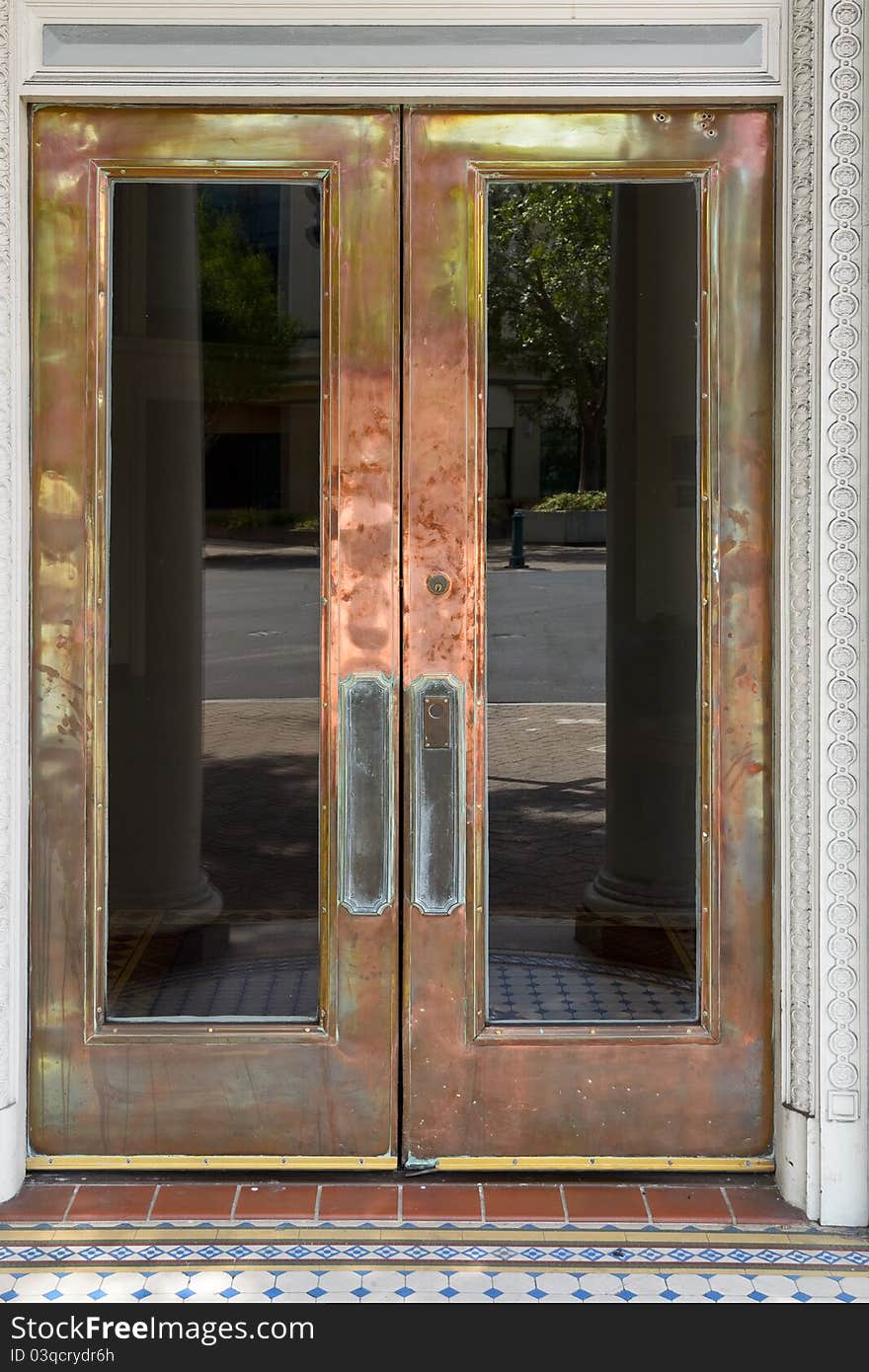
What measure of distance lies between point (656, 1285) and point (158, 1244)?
3.37 feet

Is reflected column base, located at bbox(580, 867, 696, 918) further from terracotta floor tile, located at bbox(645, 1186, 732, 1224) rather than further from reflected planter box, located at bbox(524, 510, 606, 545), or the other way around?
reflected planter box, located at bbox(524, 510, 606, 545)

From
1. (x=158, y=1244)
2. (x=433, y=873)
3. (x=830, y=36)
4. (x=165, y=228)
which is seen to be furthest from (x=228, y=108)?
(x=158, y=1244)

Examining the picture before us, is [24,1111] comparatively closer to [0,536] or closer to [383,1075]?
[383,1075]

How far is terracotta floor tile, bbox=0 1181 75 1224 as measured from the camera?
3.45 m

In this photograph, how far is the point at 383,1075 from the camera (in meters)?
3.64

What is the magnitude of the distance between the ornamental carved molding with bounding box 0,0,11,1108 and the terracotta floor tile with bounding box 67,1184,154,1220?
28cm

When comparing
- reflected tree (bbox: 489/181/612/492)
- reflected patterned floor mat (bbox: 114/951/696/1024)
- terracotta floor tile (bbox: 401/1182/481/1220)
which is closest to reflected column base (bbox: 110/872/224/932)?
reflected patterned floor mat (bbox: 114/951/696/1024)

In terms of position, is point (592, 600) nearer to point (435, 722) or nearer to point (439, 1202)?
point (435, 722)

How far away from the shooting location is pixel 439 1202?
138 inches

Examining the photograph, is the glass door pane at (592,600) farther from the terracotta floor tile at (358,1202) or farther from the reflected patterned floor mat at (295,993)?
the terracotta floor tile at (358,1202)

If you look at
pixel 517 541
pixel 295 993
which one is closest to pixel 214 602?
pixel 517 541

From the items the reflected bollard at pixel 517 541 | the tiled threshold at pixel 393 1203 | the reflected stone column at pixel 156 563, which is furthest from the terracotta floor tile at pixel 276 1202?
the reflected bollard at pixel 517 541

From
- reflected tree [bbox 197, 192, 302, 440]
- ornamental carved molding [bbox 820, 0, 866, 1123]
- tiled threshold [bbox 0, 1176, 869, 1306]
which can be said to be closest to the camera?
tiled threshold [bbox 0, 1176, 869, 1306]
